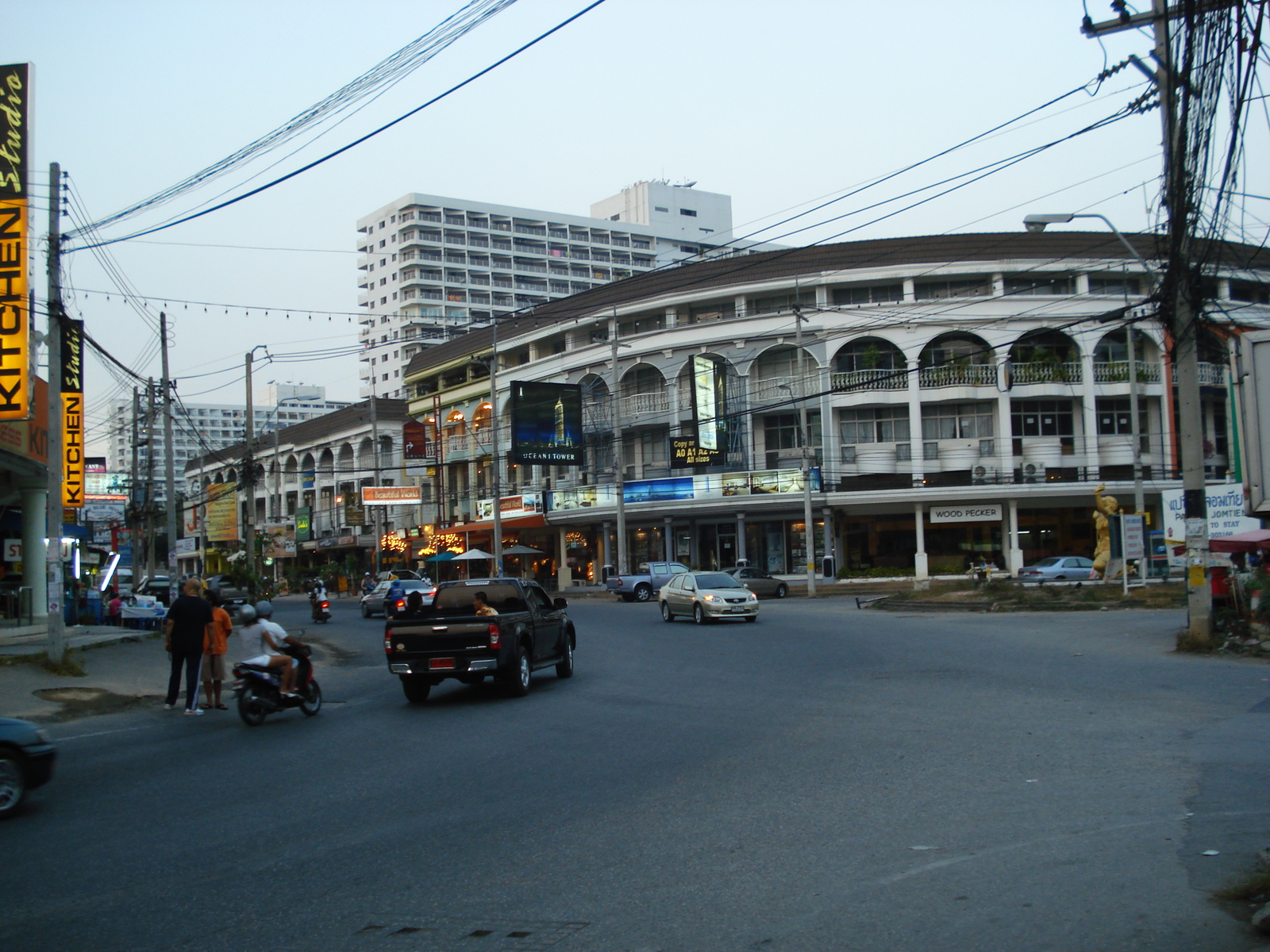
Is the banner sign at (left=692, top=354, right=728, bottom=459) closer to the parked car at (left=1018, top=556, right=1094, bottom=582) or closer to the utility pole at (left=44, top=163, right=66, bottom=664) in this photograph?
the parked car at (left=1018, top=556, right=1094, bottom=582)

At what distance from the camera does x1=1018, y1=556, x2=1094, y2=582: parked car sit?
44.0m

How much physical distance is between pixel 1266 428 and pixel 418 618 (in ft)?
36.4

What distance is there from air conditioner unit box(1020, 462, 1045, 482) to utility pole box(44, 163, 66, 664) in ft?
142

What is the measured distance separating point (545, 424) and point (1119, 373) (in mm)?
27840

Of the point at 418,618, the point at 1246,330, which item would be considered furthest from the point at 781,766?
the point at 418,618

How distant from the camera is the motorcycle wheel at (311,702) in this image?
1461cm

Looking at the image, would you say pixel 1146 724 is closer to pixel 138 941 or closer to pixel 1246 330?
pixel 1246 330

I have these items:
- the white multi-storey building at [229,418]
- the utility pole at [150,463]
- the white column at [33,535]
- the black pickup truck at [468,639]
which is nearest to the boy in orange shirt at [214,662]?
the black pickup truck at [468,639]

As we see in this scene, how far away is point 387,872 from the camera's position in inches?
261

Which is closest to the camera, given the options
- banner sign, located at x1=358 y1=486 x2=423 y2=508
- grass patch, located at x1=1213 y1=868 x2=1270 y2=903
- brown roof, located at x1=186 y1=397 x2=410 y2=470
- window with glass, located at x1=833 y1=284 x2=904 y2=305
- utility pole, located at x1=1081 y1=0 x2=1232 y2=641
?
grass patch, located at x1=1213 y1=868 x2=1270 y2=903

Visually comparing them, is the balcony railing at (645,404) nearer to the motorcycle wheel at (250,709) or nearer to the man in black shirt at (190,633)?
the man in black shirt at (190,633)

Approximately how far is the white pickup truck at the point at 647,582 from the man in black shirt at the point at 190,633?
102 ft

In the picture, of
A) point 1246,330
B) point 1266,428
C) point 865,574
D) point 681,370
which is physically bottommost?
point 865,574

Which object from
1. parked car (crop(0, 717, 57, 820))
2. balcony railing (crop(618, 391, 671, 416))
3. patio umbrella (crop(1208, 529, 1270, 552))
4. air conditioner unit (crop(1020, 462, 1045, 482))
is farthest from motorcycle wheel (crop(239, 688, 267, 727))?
air conditioner unit (crop(1020, 462, 1045, 482))
